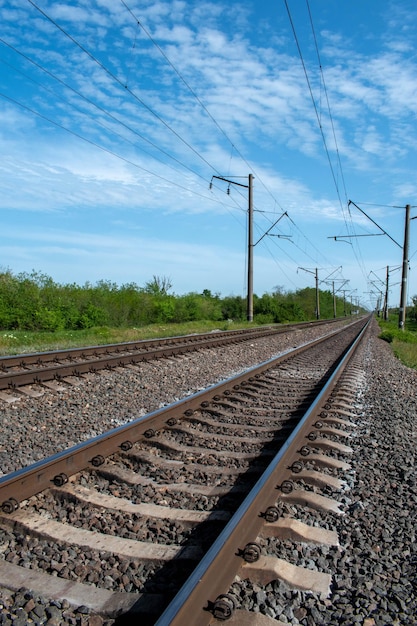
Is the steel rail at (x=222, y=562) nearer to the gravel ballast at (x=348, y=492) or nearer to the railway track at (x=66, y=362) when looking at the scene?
the gravel ballast at (x=348, y=492)

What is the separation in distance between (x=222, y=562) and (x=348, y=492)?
1.69 metres

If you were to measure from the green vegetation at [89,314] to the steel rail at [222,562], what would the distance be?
11.0 meters

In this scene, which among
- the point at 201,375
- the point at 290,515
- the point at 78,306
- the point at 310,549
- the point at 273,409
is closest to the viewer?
the point at 310,549

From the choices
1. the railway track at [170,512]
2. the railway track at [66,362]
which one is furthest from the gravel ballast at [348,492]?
the railway track at [66,362]

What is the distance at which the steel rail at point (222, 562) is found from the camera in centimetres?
216

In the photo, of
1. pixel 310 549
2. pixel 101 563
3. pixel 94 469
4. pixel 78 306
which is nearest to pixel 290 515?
pixel 310 549

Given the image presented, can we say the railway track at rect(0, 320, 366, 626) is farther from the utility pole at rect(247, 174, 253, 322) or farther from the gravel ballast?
the utility pole at rect(247, 174, 253, 322)

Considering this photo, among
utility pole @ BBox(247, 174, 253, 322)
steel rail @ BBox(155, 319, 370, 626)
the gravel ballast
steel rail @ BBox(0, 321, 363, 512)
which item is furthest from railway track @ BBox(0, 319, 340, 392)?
utility pole @ BBox(247, 174, 253, 322)

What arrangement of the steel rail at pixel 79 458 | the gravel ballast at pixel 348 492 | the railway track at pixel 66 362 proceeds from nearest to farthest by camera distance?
the gravel ballast at pixel 348 492
the steel rail at pixel 79 458
the railway track at pixel 66 362

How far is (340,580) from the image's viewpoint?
106 inches

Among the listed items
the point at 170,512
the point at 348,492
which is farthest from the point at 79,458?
the point at 348,492

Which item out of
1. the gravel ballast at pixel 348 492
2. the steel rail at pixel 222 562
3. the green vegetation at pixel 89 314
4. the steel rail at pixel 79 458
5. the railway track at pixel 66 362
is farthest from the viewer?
the green vegetation at pixel 89 314

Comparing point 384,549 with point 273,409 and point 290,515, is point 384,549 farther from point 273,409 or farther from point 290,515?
point 273,409

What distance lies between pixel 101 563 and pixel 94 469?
147cm
